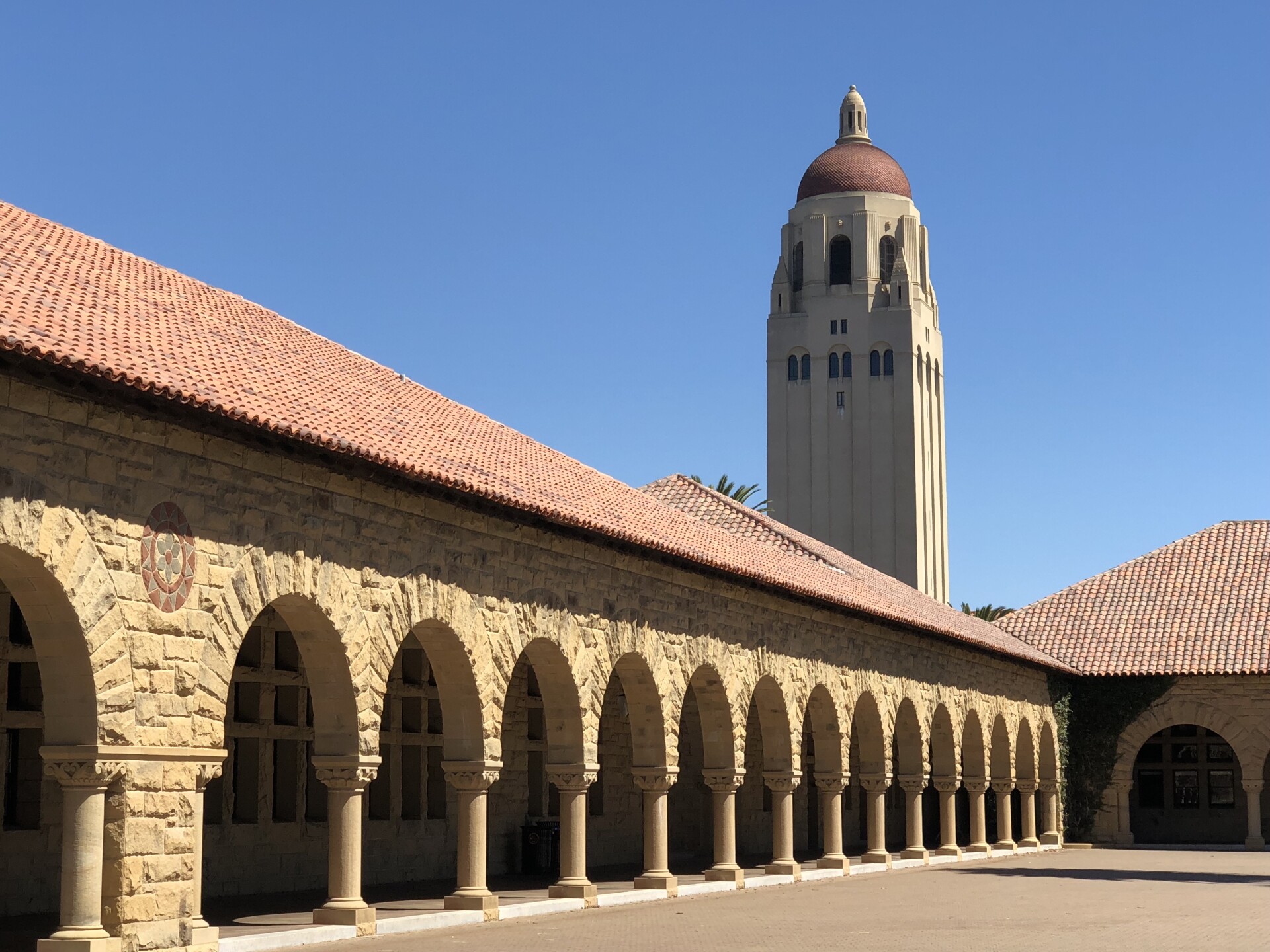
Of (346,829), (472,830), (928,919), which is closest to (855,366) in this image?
(928,919)

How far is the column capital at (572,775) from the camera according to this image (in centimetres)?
1948

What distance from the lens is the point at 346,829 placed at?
15.5 m

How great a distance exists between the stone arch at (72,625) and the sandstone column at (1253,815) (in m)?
30.6

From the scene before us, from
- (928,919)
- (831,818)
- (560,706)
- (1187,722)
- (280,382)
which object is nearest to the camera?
(280,382)

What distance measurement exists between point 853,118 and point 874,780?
216ft

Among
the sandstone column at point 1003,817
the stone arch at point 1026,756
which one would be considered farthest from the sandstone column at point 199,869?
the stone arch at point 1026,756

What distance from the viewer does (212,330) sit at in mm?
17391

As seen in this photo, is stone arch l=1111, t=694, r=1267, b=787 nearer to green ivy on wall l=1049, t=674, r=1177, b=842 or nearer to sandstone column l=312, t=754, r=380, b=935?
green ivy on wall l=1049, t=674, r=1177, b=842

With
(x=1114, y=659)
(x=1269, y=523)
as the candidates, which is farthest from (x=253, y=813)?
(x=1269, y=523)

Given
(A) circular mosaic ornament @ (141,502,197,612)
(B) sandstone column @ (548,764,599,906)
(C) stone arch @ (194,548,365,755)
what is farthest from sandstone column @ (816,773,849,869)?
(A) circular mosaic ornament @ (141,502,197,612)

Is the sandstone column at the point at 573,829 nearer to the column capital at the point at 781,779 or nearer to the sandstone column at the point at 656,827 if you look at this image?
the sandstone column at the point at 656,827

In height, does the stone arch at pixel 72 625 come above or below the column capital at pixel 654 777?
above

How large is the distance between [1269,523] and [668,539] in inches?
1118

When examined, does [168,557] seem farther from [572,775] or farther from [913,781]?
[913,781]
